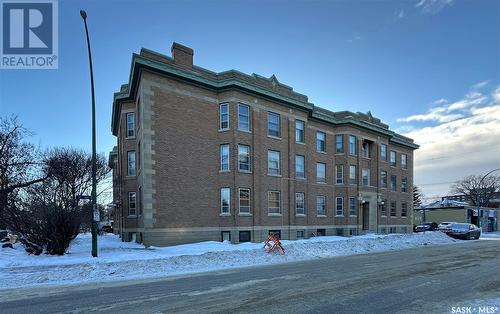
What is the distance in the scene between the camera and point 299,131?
30078 mm

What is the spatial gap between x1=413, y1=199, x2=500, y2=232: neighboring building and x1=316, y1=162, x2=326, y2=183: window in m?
45.0

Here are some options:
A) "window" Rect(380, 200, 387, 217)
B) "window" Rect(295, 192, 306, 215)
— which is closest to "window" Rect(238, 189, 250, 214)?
"window" Rect(295, 192, 306, 215)

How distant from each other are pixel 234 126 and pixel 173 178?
18.4 ft

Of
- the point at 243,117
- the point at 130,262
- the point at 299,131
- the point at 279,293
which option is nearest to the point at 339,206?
the point at 299,131

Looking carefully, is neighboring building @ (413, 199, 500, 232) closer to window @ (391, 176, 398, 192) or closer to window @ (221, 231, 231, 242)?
window @ (391, 176, 398, 192)

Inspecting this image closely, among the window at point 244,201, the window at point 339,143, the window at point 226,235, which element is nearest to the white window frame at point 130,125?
the window at point 244,201

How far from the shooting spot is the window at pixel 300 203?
2940 centimetres

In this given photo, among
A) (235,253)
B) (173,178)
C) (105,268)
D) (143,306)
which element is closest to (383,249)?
(235,253)

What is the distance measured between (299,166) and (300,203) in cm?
308

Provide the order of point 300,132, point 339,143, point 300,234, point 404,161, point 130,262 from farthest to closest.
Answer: point 404,161
point 339,143
point 300,132
point 300,234
point 130,262

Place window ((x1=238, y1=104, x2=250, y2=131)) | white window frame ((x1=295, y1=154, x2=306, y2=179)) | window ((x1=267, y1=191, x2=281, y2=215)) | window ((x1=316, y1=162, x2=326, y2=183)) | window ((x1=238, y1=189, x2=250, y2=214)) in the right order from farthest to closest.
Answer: window ((x1=316, y1=162, x2=326, y2=183)) → white window frame ((x1=295, y1=154, x2=306, y2=179)) → window ((x1=267, y1=191, x2=281, y2=215)) → window ((x1=238, y1=104, x2=250, y2=131)) → window ((x1=238, y1=189, x2=250, y2=214))

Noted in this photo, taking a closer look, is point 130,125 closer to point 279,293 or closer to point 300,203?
point 300,203

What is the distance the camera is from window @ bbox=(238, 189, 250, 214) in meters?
25.0

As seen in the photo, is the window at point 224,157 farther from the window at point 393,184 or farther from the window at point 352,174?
the window at point 393,184
